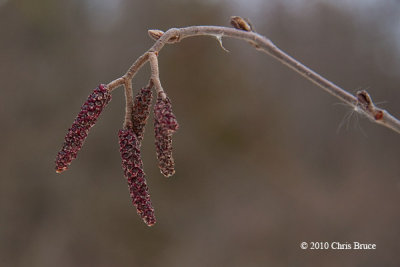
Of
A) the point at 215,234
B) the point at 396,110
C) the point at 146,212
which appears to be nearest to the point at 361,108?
the point at 146,212

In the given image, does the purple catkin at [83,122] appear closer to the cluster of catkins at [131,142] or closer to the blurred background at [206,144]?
the cluster of catkins at [131,142]

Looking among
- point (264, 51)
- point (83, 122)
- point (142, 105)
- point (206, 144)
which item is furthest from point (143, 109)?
point (206, 144)

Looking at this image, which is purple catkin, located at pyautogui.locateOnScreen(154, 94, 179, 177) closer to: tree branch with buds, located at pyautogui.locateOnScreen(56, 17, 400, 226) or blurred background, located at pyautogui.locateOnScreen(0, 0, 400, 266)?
tree branch with buds, located at pyautogui.locateOnScreen(56, 17, 400, 226)

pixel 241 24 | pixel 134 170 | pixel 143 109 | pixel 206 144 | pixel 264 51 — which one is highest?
pixel 206 144

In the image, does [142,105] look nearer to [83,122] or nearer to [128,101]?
[128,101]

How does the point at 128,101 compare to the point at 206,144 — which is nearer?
the point at 128,101

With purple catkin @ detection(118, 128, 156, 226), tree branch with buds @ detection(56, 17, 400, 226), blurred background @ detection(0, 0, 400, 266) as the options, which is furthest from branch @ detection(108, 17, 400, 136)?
blurred background @ detection(0, 0, 400, 266)
